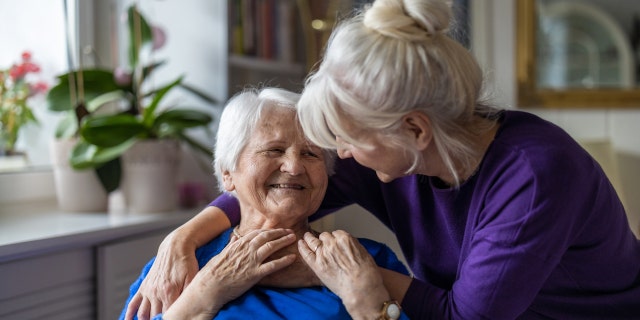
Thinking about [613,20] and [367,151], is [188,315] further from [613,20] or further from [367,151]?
[613,20]

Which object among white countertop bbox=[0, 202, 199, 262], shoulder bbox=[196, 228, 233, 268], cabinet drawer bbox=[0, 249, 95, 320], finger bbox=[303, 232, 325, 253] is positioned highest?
finger bbox=[303, 232, 325, 253]

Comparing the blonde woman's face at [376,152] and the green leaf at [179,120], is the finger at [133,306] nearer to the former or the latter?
the blonde woman's face at [376,152]

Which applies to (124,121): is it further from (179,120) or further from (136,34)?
(136,34)

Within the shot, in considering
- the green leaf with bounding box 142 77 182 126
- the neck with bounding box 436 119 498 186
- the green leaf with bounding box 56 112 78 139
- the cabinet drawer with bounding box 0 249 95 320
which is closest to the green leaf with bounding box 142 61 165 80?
the green leaf with bounding box 142 77 182 126

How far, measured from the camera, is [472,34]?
333 cm

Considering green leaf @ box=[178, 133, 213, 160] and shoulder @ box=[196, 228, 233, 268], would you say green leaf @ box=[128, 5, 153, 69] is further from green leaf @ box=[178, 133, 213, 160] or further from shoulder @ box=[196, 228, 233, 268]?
shoulder @ box=[196, 228, 233, 268]

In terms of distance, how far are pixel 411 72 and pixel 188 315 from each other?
59 cm

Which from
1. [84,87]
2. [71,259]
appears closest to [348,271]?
[71,259]

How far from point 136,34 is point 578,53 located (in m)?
1.99

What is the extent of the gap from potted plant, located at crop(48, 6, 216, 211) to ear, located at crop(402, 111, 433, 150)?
3.67ft

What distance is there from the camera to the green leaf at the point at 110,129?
76.6 inches

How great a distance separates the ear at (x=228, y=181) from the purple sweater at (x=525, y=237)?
13.8 inches

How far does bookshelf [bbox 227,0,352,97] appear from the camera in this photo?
2.42 metres

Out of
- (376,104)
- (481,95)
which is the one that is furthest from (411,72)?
(481,95)
